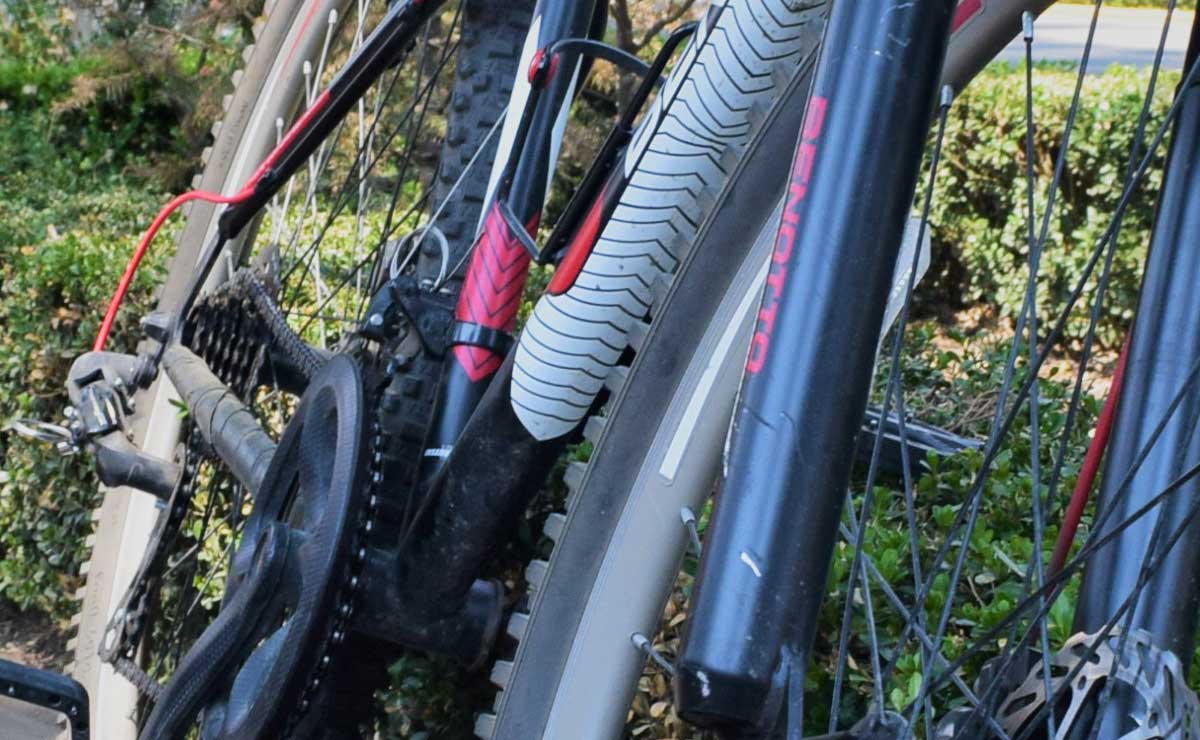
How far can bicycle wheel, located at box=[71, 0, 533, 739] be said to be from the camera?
79.2 inches

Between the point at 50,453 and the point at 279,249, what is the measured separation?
1490 millimetres

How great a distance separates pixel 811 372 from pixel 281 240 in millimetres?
1720

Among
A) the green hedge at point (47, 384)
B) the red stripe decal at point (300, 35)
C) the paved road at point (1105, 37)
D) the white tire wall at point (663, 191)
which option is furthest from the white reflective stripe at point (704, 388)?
the paved road at point (1105, 37)

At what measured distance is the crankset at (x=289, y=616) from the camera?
139cm

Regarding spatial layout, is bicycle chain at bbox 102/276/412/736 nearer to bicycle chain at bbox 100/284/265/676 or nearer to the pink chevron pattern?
bicycle chain at bbox 100/284/265/676

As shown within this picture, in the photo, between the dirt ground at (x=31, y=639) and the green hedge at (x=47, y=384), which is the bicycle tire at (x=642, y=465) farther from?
the dirt ground at (x=31, y=639)

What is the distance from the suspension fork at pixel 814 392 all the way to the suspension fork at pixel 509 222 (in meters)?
0.79

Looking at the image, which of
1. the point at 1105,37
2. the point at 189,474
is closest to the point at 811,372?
the point at 189,474

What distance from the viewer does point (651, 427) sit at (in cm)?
125

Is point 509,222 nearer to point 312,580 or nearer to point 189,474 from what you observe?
point 312,580

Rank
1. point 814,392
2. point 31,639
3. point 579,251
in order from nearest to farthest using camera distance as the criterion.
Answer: point 814,392, point 579,251, point 31,639

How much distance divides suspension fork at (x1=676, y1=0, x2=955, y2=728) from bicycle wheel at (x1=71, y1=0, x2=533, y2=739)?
1.13 metres

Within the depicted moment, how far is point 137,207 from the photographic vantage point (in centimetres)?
512

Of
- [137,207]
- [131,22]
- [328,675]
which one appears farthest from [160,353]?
[131,22]
